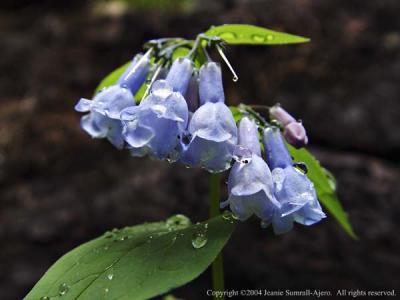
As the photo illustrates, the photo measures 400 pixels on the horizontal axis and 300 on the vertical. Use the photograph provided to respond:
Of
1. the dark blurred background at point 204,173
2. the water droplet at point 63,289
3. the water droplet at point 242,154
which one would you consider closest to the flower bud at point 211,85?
the water droplet at point 242,154

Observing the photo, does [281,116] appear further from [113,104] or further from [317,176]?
[113,104]

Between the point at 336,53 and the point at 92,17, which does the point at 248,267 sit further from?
the point at 92,17

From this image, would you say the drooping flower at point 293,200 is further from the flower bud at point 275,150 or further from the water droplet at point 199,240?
the water droplet at point 199,240

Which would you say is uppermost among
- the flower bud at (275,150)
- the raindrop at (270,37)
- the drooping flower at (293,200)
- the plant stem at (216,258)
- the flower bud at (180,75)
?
the raindrop at (270,37)

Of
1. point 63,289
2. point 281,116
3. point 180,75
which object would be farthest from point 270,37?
point 63,289

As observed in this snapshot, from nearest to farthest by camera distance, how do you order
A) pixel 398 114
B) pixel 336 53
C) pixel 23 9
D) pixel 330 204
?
pixel 330 204 → pixel 398 114 → pixel 336 53 → pixel 23 9

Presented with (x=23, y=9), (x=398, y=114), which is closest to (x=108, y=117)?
(x=398, y=114)
